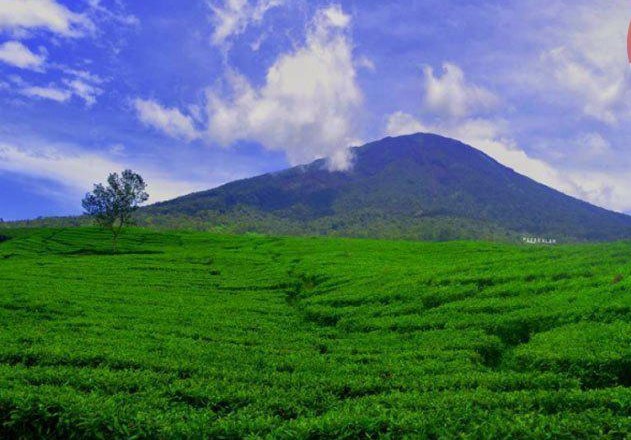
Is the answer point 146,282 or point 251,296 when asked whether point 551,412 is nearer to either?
point 251,296

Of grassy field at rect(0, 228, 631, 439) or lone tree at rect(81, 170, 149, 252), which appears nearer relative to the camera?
grassy field at rect(0, 228, 631, 439)

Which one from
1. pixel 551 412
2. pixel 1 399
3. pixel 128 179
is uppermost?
pixel 128 179

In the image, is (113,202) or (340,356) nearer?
(340,356)

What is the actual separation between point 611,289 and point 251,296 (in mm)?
25618

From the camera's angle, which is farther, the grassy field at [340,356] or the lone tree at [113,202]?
the lone tree at [113,202]

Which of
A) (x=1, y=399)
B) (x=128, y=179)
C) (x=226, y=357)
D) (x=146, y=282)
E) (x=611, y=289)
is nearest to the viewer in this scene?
(x=1, y=399)

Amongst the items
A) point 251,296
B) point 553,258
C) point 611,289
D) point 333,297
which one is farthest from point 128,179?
point 611,289

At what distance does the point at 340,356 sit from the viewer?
70.2 feet

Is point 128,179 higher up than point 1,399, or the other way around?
point 128,179

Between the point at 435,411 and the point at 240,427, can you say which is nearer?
the point at 240,427

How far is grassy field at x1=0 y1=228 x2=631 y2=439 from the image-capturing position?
41.3 feet

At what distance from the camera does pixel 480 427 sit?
11.9 meters

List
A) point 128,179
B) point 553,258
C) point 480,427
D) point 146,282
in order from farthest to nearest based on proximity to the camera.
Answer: point 128,179 < point 146,282 < point 553,258 < point 480,427

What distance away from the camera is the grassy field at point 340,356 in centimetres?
1258
